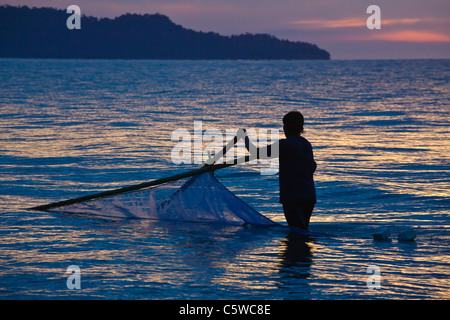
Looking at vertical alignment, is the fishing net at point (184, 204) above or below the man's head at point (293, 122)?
below

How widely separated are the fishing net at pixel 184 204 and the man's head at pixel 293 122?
5.23 ft

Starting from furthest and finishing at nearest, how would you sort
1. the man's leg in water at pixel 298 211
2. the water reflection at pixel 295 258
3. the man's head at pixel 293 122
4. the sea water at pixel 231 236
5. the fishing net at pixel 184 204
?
the fishing net at pixel 184 204 → the man's leg in water at pixel 298 211 → the man's head at pixel 293 122 → the water reflection at pixel 295 258 → the sea water at pixel 231 236

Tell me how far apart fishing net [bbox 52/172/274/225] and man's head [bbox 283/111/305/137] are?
160cm

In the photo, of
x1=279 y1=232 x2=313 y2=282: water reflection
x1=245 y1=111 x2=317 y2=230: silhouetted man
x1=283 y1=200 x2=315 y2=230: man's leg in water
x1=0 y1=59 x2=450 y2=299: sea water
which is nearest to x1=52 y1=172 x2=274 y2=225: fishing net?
x1=0 y1=59 x2=450 y2=299: sea water

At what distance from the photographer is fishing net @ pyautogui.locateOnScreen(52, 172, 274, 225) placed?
8.64 meters

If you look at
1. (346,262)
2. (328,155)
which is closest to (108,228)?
(346,262)

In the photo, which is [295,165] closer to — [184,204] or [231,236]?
[231,236]

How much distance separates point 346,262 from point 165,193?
2909mm

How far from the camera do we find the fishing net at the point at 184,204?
864 centimetres

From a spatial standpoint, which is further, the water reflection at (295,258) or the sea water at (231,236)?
the water reflection at (295,258)

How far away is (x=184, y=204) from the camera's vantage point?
896 centimetres

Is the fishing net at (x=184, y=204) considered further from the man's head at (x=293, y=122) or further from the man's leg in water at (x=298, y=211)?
the man's head at (x=293, y=122)

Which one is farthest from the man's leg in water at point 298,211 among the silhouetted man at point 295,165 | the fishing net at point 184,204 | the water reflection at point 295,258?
the fishing net at point 184,204

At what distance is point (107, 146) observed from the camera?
20.5m
